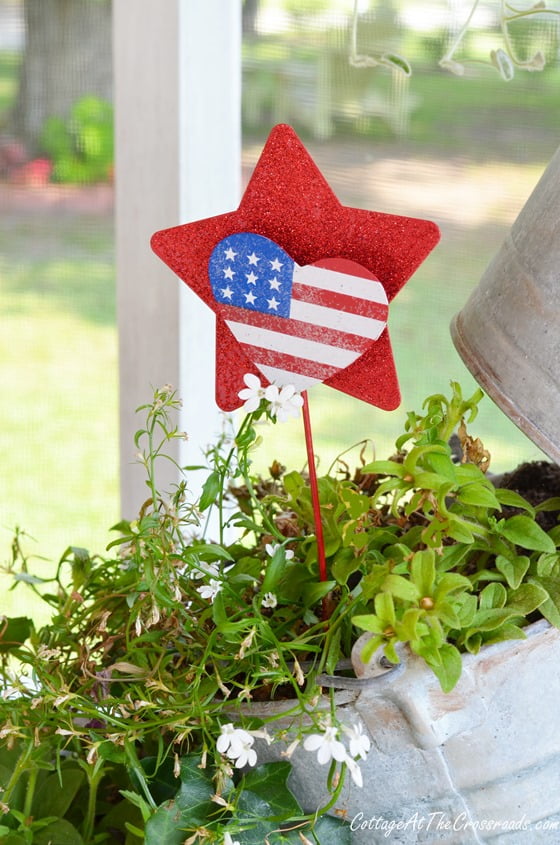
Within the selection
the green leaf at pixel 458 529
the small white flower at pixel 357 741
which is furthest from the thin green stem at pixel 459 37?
the small white flower at pixel 357 741

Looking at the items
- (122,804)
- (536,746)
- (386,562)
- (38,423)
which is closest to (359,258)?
(386,562)

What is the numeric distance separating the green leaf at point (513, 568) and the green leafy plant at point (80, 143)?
2.54ft

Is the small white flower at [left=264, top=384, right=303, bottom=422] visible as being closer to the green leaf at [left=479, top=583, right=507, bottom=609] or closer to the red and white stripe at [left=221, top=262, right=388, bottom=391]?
the red and white stripe at [left=221, top=262, right=388, bottom=391]

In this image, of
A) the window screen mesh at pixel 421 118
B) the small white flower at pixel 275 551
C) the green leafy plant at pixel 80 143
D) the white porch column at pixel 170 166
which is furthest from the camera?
the green leafy plant at pixel 80 143

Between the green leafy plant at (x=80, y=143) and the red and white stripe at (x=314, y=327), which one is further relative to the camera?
the green leafy plant at (x=80, y=143)

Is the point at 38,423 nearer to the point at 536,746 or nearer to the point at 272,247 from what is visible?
the point at 272,247

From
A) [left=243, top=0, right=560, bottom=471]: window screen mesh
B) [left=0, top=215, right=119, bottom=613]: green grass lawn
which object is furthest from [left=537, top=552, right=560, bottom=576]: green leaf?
[left=0, top=215, right=119, bottom=613]: green grass lawn

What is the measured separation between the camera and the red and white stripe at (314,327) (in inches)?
22.7

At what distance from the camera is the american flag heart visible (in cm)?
58

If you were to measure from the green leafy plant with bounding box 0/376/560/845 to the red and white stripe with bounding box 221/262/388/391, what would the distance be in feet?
0.08

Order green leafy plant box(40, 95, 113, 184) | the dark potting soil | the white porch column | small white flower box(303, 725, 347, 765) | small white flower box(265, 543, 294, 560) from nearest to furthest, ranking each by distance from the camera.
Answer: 1. small white flower box(303, 725, 347, 765)
2. small white flower box(265, 543, 294, 560)
3. the dark potting soil
4. the white porch column
5. green leafy plant box(40, 95, 113, 184)

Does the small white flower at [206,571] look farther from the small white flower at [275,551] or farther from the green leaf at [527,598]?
the green leaf at [527,598]

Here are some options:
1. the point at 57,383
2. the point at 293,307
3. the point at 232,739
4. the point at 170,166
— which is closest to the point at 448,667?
the point at 232,739

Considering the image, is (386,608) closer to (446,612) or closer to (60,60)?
(446,612)
